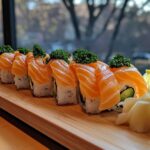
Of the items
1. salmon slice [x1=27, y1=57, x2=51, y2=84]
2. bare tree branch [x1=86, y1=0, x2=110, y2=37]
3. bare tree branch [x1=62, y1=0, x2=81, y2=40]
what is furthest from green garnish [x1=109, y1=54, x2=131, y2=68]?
bare tree branch [x1=62, y1=0, x2=81, y2=40]

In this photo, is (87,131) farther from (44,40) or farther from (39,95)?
(44,40)

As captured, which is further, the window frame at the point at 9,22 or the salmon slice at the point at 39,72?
the window frame at the point at 9,22

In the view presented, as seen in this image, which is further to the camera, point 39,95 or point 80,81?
point 39,95

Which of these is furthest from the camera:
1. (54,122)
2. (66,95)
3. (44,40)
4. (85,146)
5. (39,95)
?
(44,40)

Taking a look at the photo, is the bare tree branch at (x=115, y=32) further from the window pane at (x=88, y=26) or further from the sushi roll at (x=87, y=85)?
the sushi roll at (x=87, y=85)

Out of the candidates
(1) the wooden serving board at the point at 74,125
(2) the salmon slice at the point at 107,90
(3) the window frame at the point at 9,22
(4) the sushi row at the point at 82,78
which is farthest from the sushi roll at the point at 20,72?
(3) the window frame at the point at 9,22

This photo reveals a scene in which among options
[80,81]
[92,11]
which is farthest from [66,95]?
[92,11]

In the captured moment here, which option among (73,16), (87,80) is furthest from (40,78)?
(73,16)
